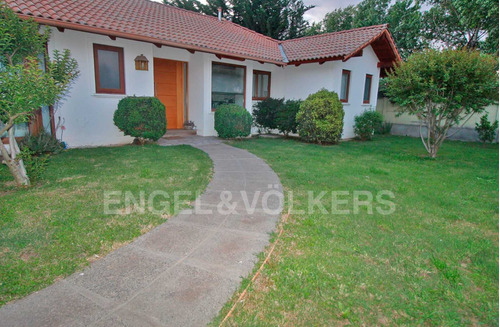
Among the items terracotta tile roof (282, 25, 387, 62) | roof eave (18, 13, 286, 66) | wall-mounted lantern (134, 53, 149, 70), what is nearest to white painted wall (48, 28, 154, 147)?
wall-mounted lantern (134, 53, 149, 70)

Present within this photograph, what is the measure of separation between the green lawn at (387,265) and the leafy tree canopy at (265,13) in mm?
17963

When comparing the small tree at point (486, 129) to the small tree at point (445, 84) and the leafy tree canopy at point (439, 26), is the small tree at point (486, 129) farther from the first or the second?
the small tree at point (445, 84)

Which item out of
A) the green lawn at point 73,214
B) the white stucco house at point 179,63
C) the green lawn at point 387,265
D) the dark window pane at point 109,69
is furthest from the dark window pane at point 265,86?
the green lawn at point 387,265

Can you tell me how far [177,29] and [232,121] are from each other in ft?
11.9

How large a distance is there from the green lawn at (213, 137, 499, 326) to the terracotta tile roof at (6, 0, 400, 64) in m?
6.12

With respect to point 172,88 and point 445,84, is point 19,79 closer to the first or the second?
point 172,88

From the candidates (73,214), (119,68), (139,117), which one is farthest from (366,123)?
(73,214)

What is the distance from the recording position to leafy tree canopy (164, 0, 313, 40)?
20.2m

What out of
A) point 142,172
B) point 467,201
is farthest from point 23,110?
point 467,201

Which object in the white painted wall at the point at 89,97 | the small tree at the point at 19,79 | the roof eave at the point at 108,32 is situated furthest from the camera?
the white painted wall at the point at 89,97

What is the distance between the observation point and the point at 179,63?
1111cm

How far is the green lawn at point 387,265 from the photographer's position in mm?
2188

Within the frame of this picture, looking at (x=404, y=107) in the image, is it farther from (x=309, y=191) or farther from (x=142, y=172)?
(x=142, y=172)

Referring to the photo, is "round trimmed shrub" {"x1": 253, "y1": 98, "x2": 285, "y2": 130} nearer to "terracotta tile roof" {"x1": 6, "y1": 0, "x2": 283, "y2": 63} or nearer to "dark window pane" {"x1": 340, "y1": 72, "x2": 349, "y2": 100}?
"terracotta tile roof" {"x1": 6, "y1": 0, "x2": 283, "y2": 63}
